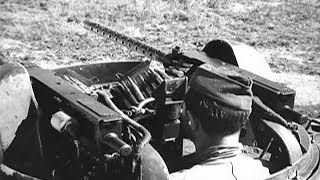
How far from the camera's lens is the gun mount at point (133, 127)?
9.87 ft

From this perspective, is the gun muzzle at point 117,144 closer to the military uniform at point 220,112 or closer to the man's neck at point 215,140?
the military uniform at point 220,112

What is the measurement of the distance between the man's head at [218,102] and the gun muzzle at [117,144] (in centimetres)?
50

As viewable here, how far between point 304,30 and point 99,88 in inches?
306

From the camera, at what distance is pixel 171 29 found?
35.5 feet

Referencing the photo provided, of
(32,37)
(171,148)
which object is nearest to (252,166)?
(171,148)

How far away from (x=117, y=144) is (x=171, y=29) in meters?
8.06

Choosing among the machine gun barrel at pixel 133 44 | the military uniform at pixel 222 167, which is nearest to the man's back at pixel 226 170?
the military uniform at pixel 222 167

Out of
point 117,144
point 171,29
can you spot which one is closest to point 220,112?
point 117,144

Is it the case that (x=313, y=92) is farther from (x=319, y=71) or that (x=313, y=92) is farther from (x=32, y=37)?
(x=32, y=37)

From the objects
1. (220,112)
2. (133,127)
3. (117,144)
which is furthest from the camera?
(133,127)

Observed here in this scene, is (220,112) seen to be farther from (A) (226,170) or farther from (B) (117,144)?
(B) (117,144)

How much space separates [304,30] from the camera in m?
11.4

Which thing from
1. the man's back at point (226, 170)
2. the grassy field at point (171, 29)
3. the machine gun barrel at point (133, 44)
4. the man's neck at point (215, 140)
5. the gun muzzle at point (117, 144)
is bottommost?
the grassy field at point (171, 29)

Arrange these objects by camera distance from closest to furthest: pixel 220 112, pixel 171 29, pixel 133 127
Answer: pixel 220 112 < pixel 133 127 < pixel 171 29
